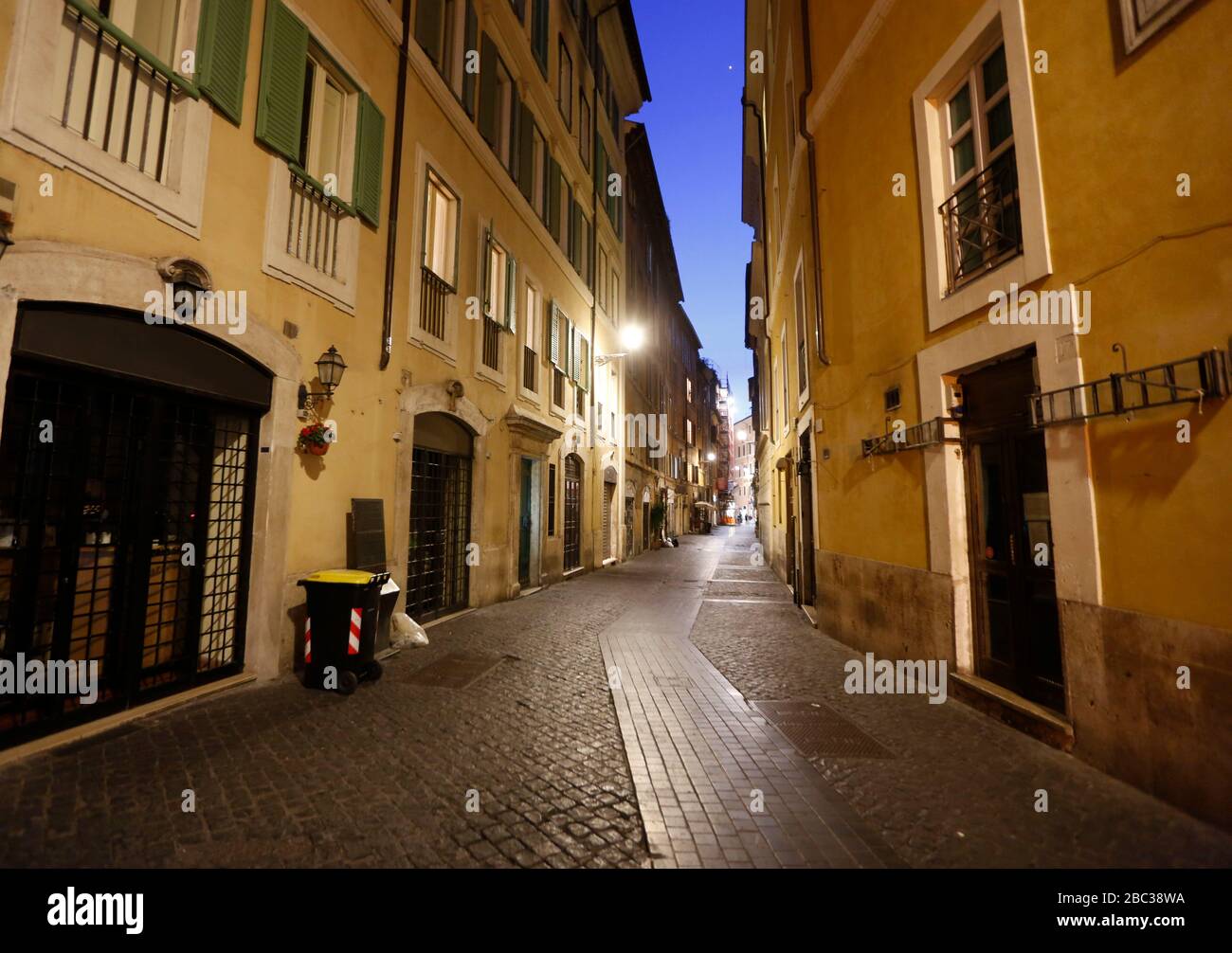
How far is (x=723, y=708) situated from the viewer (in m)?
4.92

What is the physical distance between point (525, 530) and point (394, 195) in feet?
22.4

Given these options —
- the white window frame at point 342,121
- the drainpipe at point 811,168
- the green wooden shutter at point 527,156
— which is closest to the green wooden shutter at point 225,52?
the white window frame at point 342,121

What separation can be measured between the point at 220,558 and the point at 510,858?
4.34 meters

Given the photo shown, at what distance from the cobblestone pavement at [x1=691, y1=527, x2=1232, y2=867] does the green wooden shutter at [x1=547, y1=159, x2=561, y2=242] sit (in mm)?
11839

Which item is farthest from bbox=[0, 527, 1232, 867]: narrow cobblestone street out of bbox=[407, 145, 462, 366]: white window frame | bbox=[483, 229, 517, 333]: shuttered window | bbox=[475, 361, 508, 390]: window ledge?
bbox=[483, 229, 517, 333]: shuttered window

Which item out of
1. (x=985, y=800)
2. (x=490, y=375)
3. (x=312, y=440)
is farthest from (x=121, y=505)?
(x=985, y=800)

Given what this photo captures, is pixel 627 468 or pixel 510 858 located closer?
pixel 510 858

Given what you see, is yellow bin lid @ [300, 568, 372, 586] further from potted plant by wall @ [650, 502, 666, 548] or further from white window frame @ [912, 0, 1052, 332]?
potted plant by wall @ [650, 502, 666, 548]

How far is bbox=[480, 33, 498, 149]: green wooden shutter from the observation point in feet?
32.4

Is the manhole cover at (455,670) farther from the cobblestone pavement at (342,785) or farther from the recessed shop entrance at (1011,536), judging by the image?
the recessed shop entrance at (1011,536)

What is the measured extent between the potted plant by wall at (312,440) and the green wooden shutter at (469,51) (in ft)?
21.7

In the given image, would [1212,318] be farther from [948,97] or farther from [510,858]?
[510,858]

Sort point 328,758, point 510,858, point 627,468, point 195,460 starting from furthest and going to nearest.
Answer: point 627,468
point 195,460
point 328,758
point 510,858
